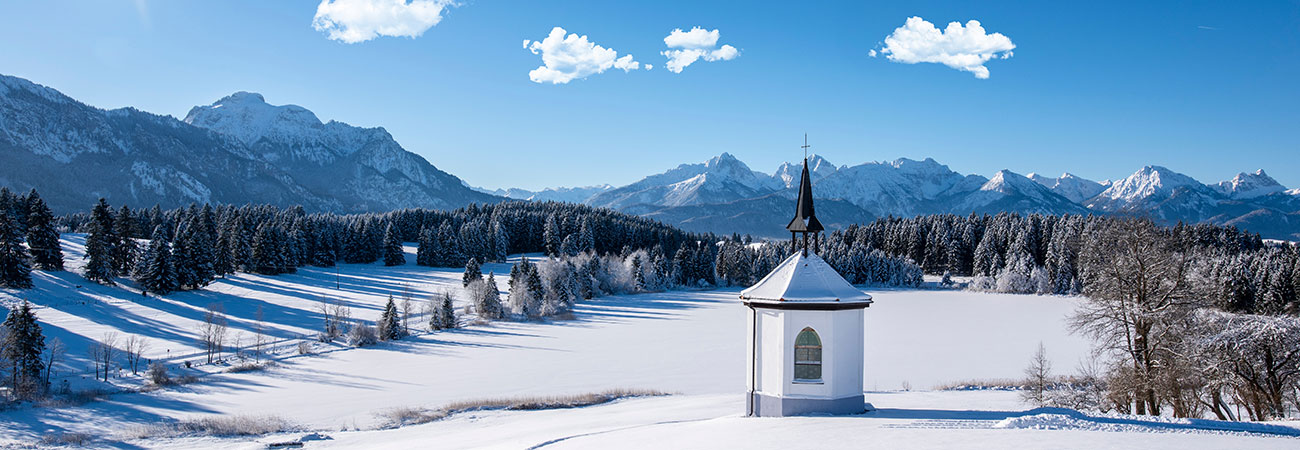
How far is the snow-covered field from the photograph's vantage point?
14.7 meters

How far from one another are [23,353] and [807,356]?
38.4 meters

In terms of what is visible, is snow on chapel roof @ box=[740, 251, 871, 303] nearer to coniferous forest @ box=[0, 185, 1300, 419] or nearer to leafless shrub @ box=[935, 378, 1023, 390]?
coniferous forest @ box=[0, 185, 1300, 419]

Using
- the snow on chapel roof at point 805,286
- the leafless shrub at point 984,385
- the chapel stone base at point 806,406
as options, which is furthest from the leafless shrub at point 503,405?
the snow on chapel roof at point 805,286

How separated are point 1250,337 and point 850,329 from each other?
11.1 m

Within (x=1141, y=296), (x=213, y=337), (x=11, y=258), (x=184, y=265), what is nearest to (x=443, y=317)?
(x=213, y=337)

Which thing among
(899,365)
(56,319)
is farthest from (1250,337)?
(56,319)

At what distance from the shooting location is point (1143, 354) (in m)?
19.2

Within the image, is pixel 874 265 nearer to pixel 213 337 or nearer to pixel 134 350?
pixel 213 337

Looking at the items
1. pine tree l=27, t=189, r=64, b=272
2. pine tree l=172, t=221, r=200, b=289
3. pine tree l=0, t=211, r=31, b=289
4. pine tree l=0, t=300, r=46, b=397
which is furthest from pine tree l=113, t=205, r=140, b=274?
pine tree l=0, t=300, r=46, b=397

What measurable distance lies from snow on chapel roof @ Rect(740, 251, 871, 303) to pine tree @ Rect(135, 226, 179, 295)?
64.2 m

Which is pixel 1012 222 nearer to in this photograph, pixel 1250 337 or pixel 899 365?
pixel 899 365

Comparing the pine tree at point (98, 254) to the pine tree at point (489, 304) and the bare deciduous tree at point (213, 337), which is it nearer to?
the bare deciduous tree at point (213, 337)

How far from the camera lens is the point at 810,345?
57.6 feet

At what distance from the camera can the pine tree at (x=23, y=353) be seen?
33.0 metres
